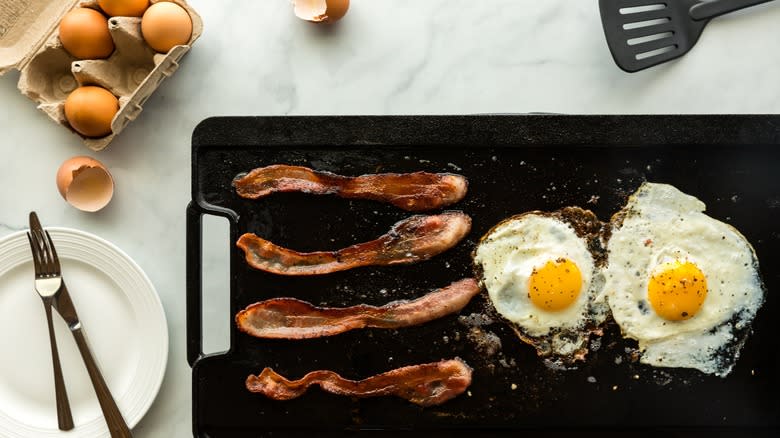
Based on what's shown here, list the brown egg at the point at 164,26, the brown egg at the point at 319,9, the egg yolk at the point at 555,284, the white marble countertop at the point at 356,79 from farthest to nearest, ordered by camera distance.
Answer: the white marble countertop at the point at 356,79 < the brown egg at the point at 319,9 < the brown egg at the point at 164,26 < the egg yolk at the point at 555,284

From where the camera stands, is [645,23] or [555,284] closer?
[555,284]

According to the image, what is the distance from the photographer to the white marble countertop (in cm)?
244

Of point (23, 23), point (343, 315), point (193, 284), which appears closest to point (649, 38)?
point (343, 315)

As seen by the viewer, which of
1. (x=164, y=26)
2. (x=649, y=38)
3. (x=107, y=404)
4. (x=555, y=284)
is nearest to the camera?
(x=555, y=284)

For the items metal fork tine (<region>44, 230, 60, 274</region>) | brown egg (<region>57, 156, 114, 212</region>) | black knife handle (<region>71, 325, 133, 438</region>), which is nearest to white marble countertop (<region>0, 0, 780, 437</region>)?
brown egg (<region>57, 156, 114, 212</region>)

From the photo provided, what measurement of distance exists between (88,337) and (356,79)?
131 centimetres

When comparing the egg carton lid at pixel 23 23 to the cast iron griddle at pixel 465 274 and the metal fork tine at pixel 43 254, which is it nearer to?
the metal fork tine at pixel 43 254

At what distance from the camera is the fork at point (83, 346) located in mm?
2309

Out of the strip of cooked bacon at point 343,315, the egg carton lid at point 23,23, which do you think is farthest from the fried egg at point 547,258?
the egg carton lid at point 23,23

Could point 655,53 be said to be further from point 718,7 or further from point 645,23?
point 718,7

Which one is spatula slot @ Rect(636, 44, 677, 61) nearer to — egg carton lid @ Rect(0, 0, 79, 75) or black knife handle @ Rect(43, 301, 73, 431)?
egg carton lid @ Rect(0, 0, 79, 75)

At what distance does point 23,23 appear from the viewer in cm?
238

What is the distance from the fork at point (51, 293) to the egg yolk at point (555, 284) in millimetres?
1580

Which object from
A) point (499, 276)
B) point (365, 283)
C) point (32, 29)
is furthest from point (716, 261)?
point (32, 29)
